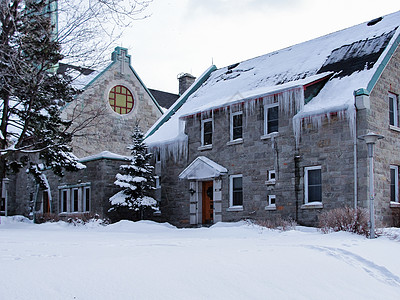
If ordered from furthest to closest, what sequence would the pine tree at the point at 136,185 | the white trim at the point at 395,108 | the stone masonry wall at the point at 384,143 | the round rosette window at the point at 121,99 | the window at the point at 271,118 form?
the round rosette window at the point at 121,99
the pine tree at the point at 136,185
the window at the point at 271,118
the white trim at the point at 395,108
the stone masonry wall at the point at 384,143

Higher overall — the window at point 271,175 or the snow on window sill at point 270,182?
the window at point 271,175

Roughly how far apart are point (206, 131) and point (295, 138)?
493 centimetres

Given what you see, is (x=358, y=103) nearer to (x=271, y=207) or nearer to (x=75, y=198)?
(x=271, y=207)

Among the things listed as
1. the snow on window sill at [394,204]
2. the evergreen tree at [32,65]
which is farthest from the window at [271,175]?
the evergreen tree at [32,65]

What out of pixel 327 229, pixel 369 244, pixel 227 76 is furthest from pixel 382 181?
pixel 227 76

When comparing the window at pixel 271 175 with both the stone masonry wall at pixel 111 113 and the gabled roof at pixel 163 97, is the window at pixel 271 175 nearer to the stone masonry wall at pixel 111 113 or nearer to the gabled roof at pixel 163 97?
the stone masonry wall at pixel 111 113

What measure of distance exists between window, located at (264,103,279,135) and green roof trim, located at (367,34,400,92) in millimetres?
3611

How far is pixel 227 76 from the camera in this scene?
25438 millimetres

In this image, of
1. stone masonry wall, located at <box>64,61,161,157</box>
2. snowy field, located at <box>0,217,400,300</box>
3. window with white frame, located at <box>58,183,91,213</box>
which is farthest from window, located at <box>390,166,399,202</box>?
stone masonry wall, located at <box>64,61,161,157</box>

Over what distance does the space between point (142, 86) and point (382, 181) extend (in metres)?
20.6

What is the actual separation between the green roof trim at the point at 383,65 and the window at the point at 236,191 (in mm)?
6217

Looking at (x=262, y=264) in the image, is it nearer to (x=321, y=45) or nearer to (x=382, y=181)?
(x=382, y=181)

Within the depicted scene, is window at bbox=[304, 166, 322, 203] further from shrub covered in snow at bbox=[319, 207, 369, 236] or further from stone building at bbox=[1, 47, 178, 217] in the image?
stone building at bbox=[1, 47, 178, 217]

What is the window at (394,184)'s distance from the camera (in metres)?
18.3
